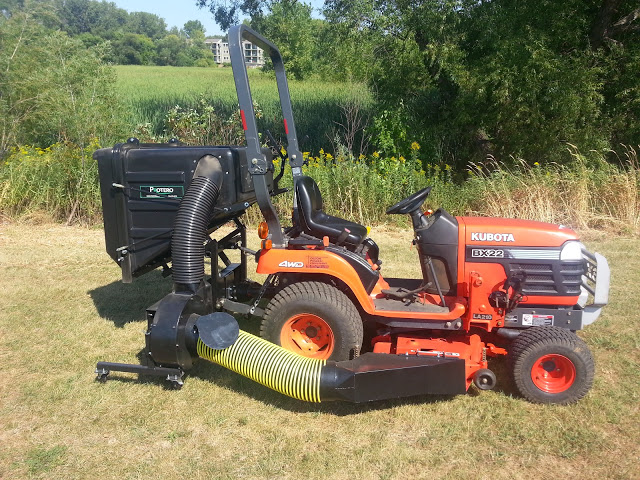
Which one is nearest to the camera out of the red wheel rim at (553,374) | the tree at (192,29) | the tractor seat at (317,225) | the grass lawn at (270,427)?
the grass lawn at (270,427)

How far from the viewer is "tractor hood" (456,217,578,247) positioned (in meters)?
3.66

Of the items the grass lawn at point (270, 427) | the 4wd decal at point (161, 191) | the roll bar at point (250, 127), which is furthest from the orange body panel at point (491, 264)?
the 4wd decal at point (161, 191)

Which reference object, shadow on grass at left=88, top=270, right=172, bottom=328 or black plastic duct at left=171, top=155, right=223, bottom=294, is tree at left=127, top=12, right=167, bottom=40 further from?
black plastic duct at left=171, top=155, right=223, bottom=294

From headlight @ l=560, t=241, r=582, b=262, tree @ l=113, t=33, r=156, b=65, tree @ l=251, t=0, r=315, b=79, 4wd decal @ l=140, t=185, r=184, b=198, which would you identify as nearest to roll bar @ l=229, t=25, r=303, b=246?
4wd decal @ l=140, t=185, r=184, b=198

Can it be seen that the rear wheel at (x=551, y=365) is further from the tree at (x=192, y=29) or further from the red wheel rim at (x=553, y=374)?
the tree at (x=192, y=29)

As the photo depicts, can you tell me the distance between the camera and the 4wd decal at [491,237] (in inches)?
145

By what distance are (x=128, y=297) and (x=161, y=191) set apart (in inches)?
70.5

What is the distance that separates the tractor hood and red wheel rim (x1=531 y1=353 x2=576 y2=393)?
71 centimetres

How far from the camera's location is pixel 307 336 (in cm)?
404

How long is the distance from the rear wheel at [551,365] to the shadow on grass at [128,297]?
10.6 feet

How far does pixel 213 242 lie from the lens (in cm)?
427

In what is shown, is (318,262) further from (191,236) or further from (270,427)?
(270,427)

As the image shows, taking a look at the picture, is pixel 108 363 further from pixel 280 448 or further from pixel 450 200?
pixel 450 200

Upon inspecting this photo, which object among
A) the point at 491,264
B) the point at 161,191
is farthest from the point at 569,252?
the point at 161,191
